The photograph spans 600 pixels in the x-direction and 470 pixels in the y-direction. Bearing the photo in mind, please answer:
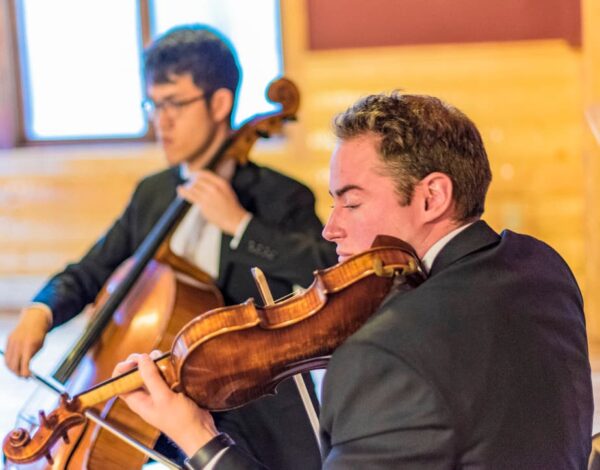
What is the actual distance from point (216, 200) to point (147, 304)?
0.90 feet

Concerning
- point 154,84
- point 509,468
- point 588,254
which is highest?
point 154,84

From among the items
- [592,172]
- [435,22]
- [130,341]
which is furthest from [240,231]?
[435,22]

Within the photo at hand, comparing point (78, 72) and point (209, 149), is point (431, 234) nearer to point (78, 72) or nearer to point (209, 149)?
point (209, 149)

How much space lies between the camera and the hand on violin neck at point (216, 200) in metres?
2.35

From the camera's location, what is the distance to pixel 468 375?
125cm

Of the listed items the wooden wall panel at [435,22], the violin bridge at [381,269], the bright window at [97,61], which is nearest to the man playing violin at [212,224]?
the violin bridge at [381,269]

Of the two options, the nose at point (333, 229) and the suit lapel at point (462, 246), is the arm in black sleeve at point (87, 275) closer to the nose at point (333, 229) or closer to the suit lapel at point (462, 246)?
the nose at point (333, 229)

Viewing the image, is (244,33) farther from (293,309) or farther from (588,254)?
(293,309)

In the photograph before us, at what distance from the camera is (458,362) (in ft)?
4.09

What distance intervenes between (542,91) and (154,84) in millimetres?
2628

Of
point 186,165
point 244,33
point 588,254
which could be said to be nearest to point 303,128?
point 244,33

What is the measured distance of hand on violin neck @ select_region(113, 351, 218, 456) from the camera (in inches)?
54.2

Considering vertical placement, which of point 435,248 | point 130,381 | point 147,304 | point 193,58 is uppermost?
point 193,58

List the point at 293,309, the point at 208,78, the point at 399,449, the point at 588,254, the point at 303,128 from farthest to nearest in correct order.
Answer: the point at 303,128, the point at 588,254, the point at 208,78, the point at 293,309, the point at 399,449
